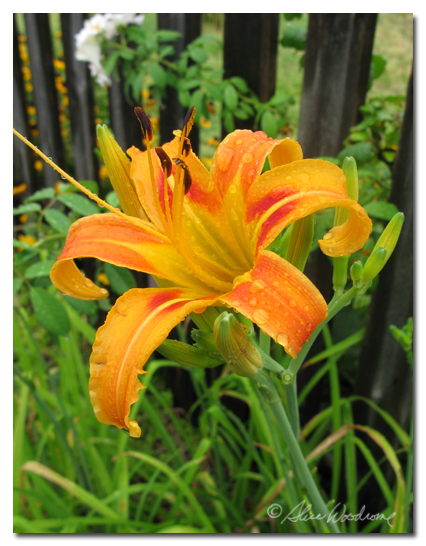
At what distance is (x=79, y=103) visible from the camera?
1.80 metres

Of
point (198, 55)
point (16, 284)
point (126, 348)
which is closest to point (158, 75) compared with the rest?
point (198, 55)

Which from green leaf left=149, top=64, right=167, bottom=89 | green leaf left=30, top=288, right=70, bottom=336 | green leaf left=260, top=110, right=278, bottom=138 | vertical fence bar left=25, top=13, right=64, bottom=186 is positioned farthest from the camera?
vertical fence bar left=25, top=13, right=64, bottom=186

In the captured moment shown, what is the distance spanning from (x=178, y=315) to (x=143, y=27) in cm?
125

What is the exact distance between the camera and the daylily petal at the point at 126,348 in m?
0.49

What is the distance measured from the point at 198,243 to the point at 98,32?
1.03 metres

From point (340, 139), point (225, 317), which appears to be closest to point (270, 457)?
point (340, 139)

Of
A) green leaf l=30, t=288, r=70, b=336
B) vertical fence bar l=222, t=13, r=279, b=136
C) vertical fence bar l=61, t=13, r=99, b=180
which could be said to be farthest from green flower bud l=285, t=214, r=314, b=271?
vertical fence bar l=61, t=13, r=99, b=180

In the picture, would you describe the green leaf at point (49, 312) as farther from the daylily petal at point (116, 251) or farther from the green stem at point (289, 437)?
the green stem at point (289, 437)

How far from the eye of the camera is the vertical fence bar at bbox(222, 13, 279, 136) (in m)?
1.25

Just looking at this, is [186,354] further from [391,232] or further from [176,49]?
[176,49]

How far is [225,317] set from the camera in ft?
1.56

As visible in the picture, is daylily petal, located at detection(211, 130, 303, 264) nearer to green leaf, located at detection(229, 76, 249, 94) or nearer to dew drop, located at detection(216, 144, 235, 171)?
dew drop, located at detection(216, 144, 235, 171)

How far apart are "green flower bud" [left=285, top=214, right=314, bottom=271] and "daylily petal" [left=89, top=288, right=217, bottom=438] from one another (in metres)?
0.15
